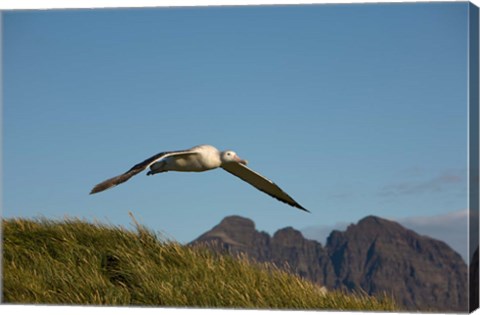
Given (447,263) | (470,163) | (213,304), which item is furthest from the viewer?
(447,263)

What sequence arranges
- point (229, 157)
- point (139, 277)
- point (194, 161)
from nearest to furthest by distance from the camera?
point (139, 277), point (194, 161), point (229, 157)

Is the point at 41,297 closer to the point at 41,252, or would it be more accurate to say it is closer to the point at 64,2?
the point at 41,252

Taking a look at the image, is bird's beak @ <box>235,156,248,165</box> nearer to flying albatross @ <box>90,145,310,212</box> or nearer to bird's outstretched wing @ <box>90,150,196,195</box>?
flying albatross @ <box>90,145,310,212</box>

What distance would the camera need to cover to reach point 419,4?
7438mm

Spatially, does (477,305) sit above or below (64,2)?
below

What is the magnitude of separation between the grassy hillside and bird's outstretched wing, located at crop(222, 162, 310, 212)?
60.9 inches

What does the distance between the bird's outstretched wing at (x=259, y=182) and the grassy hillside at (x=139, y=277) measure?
5.08 ft

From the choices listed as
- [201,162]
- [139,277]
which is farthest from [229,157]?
[139,277]

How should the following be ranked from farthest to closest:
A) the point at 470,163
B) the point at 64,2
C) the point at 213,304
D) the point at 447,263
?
the point at 64,2 < the point at 447,263 < the point at 213,304 < the point at 470,163

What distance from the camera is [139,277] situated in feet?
24.7

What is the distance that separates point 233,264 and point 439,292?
6.42 feet

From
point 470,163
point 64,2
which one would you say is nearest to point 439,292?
point 470,163

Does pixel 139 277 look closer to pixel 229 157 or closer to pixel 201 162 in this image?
pixel 201 162

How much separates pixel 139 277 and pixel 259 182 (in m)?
2.52
